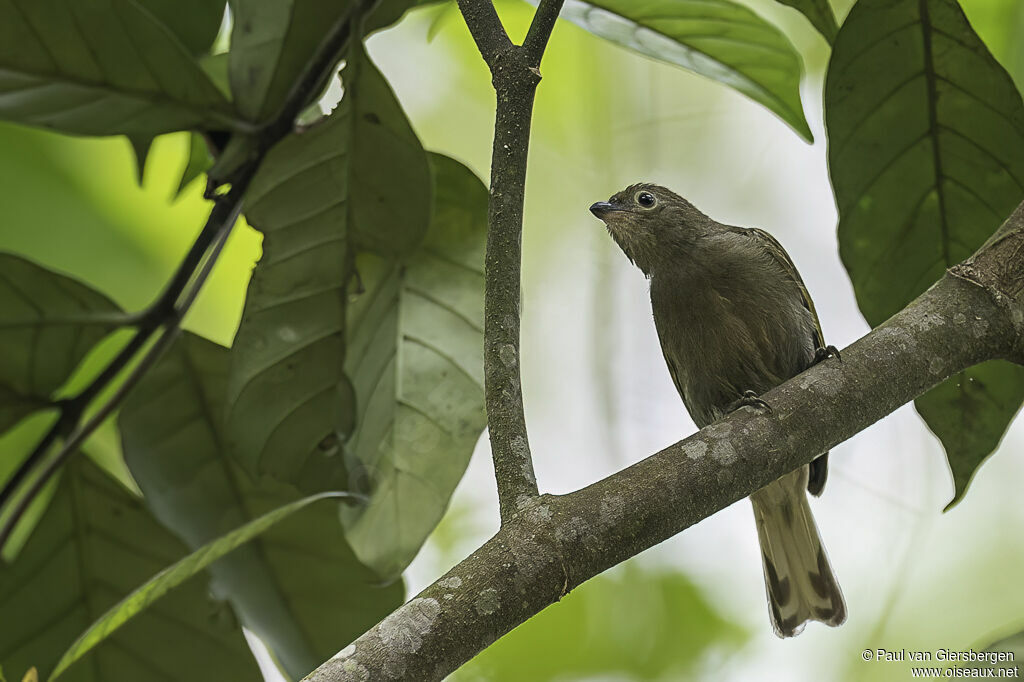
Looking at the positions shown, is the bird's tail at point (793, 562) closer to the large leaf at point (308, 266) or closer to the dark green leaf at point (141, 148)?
the large leaf at point (308, 266)

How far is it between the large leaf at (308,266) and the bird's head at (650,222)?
0.62 meters

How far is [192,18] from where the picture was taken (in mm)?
1959

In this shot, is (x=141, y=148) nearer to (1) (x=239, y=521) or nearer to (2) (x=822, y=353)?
(1) (x=239, y=521)

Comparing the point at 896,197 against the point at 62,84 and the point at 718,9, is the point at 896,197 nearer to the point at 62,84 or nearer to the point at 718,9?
the point at 718,9

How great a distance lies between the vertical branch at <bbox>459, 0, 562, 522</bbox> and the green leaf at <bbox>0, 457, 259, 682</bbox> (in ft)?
3.15

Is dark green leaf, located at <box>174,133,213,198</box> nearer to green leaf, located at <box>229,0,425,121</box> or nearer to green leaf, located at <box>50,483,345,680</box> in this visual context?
green leaf, located at <box>229,0,425,121</box>

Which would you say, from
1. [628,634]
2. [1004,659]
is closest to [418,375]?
[1004,659]

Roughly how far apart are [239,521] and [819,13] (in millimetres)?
1351

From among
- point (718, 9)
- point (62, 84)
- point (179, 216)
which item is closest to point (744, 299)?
point (718, 9)

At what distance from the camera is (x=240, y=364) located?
1.76 meters

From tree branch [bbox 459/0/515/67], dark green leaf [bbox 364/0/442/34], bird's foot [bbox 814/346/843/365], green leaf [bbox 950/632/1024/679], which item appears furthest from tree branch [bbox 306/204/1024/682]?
dark green leaf [bbox 364/0/442/34]

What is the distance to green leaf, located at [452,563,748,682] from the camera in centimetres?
336

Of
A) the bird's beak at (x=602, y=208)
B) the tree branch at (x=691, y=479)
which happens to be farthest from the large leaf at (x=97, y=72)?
the tree branch at (x=691, y=479)

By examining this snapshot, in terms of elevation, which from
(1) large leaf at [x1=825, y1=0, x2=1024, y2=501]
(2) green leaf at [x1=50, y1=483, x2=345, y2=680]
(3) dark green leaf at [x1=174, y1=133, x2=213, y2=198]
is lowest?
(2) green leaf at [x1=50, y1=483, x2=345, y2=680]
